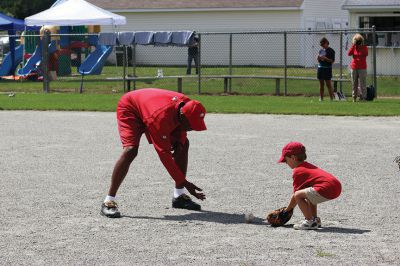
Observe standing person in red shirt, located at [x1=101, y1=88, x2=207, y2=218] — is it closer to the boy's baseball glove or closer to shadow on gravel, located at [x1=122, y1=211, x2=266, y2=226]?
shadow on gravel, located at [x1=122, y1=211, x2=266, y2=226]

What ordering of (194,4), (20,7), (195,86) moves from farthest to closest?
(20,7), (194,4), (195,86)

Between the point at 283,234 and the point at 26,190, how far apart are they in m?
3.53

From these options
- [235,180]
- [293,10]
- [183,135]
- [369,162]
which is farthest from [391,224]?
[293,10]

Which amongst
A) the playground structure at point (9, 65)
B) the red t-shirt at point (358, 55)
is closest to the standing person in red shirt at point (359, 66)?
the red t-shirt at point (358, 55)

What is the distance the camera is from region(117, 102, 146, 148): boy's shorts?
8.88m

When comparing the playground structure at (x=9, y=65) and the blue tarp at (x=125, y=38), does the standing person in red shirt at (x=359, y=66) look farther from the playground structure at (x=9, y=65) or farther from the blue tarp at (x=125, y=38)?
the playground structure at (x=9, y=65)

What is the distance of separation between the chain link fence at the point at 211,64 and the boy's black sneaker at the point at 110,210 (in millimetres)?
16052

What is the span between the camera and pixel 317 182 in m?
8.20

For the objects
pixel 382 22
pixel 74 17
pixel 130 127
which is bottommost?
pixel 130 127

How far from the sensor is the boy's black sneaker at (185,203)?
9.20 meters

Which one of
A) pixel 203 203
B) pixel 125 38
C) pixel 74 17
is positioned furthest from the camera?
pixel 74 17

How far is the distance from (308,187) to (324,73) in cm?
1549

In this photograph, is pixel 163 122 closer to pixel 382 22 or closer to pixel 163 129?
pixel 163 129

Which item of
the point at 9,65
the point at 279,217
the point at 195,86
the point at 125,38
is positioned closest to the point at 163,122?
the point at 279,217
